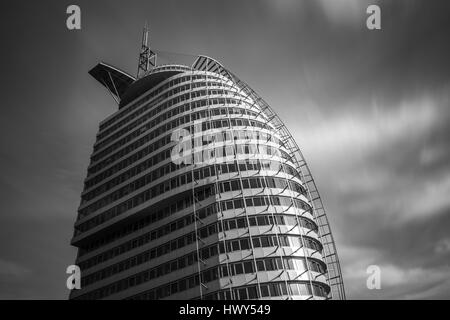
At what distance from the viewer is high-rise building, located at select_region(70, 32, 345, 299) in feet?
145

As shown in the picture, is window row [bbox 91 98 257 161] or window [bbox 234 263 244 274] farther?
window row [bbox 91 98 257 161]

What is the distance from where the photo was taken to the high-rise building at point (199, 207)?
44.2m

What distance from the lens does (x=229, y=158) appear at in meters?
53.1

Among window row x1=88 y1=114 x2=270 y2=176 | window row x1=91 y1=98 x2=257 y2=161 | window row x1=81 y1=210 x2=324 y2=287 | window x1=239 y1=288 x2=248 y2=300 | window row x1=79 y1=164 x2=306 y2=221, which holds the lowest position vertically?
window x1=239 y1=288 x2=248 y2=300

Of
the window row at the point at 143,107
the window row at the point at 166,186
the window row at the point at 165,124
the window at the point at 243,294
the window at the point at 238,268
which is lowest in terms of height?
the window at the point at 243,294

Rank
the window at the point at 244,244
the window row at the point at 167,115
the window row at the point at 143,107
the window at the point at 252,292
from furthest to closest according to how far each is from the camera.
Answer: the window row at the point at 143,107 < the window row at the point at 167,115 < the window at the point at 244,244 < the window at the point at 252,292

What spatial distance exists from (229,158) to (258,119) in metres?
12.5

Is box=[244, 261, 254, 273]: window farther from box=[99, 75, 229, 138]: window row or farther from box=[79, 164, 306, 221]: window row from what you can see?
box=[99, 75, 229, 138]: window row

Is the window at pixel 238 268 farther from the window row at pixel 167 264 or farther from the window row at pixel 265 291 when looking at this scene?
the window row at pixel 265 291

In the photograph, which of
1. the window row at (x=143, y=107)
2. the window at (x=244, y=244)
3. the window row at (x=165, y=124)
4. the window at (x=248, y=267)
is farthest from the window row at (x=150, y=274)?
the window row at (x=143, y=107)

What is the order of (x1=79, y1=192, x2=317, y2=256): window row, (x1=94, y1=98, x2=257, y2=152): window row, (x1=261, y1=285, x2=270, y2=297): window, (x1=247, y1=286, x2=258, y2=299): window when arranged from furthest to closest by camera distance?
(x1=94, y1=98, x2=257, y2=152): window row < (x1=79, y1=192, x2=317, y2=256): window row < (x1=247, y1=286, x2=258, y2=299): window < (x1=261, y1=285, x2=270, y2=297): window

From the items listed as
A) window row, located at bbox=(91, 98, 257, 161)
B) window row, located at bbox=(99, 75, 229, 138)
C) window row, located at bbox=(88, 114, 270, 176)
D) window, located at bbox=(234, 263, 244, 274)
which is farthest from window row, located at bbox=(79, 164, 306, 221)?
window row, located at bbox=(99, 75, 229, 138)
